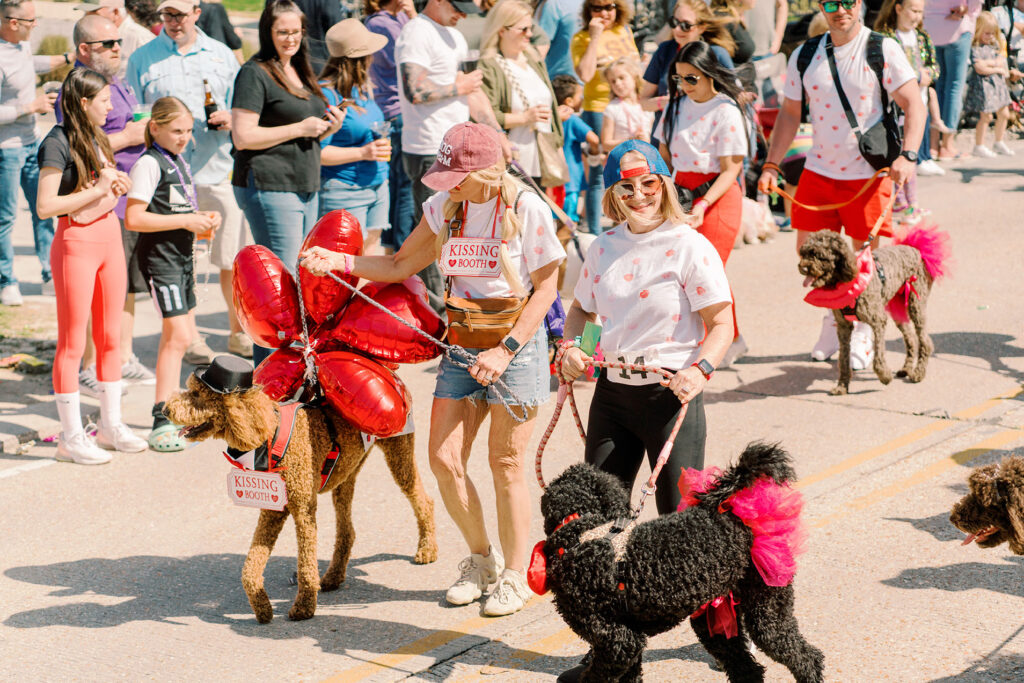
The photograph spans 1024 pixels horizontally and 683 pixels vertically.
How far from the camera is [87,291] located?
6.77m

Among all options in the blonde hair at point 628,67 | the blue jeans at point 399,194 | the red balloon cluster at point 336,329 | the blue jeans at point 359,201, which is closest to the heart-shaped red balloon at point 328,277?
the red balloon cluster at point 336,329

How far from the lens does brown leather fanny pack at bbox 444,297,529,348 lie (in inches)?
190

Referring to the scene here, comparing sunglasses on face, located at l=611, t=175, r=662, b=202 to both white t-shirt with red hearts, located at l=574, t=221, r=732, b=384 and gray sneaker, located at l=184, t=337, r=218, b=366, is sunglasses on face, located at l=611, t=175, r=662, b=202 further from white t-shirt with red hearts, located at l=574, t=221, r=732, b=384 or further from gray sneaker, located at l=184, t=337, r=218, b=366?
gray sneaker, located at l=184, t=337, r=218, b=366

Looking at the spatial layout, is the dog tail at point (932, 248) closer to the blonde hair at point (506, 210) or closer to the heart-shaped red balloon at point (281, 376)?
the blonde hair at point (506, 210)

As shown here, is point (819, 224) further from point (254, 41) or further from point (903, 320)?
point (254, 41)

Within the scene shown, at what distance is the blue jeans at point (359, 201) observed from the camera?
28.1 feet

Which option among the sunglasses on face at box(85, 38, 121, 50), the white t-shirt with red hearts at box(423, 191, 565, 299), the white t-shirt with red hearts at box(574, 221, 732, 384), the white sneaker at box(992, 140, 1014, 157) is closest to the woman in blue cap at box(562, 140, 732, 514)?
the white t-shirt with red hearts at box(574, 221, 732, 384)

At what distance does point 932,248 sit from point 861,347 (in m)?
0.84

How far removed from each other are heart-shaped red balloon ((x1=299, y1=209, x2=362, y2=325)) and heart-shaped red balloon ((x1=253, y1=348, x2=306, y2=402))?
217 millimetres

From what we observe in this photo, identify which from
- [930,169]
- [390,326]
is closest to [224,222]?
[390,326]

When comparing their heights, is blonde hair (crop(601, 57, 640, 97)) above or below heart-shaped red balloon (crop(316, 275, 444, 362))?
above

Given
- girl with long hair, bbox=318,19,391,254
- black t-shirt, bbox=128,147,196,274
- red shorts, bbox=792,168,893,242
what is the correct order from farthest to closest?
girl with long hair, bbox=318,19,391,254, red shorts, bbox=792,168,893,242, black t-shirt, bbox=128,147,196,274

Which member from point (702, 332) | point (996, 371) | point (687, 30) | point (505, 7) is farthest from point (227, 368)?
point (996, 371)

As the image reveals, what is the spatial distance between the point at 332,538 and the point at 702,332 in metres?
2.38
